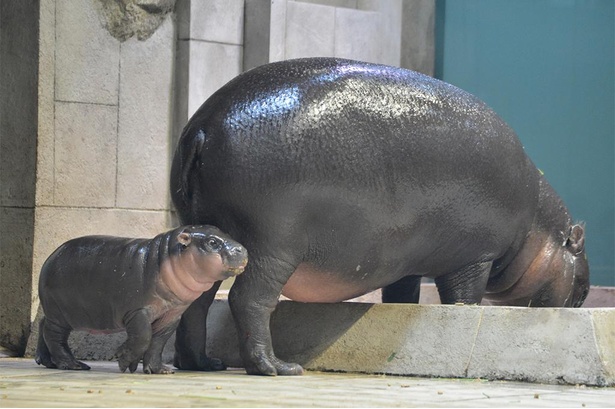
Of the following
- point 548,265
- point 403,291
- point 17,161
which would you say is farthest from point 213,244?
point 17,161

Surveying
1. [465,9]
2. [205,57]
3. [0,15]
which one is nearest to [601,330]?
[205,57]

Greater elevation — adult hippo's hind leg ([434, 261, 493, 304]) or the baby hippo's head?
the baby hippo's head

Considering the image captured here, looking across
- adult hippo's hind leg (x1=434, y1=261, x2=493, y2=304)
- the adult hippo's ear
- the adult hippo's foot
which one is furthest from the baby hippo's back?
the adult hippo's ear

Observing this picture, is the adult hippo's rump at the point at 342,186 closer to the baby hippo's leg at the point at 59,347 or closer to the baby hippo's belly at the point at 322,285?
the baby hippo's belly at the point at 322,285

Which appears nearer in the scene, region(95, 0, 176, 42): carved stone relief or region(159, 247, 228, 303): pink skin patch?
region(159, 247, 228, 303): pink skin patch

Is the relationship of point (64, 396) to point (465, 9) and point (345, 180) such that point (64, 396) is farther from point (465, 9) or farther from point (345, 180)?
point (465, 9)

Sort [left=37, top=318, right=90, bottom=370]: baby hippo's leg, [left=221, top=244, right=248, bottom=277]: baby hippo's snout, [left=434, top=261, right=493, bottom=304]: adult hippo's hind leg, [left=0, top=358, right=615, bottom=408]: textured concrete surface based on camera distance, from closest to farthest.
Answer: [left=0, top=358, right=615, bottom=408]: textured concrete surface < [left=221, top=244, right=248, bottom=277]: baby hippo's snout < [left=37, top=318, right=90, bottom=370]: baby hippo's leg < [left=434, top=261, right=493, bottom=304]: adult hippo's hind leg

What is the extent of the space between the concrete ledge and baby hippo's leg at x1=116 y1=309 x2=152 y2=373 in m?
0.89

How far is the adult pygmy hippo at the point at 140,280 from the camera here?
6344 millimetres

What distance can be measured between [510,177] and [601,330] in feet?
3.83

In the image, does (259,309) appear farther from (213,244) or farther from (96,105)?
(96,105)

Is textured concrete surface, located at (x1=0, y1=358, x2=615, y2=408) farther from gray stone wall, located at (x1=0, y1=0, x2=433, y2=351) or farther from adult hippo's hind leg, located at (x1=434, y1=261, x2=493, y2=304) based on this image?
gray stone wall, located at (x1=0, y1=0, x2=433, y2=351)

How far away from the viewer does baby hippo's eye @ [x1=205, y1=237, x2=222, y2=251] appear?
6.25 m

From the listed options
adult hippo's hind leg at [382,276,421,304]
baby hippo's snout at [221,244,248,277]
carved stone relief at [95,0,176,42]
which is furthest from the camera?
carved stone relief at [95,0,176,42]
